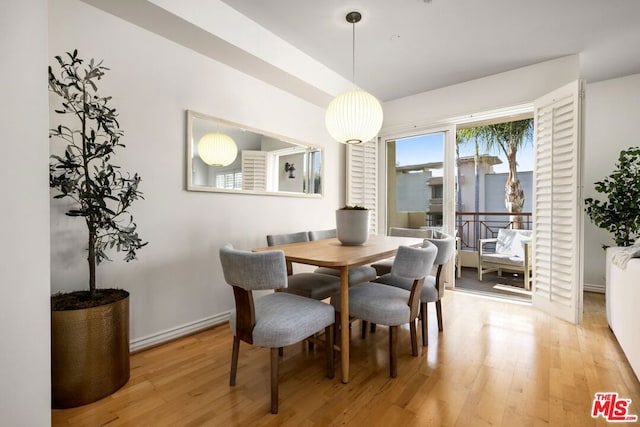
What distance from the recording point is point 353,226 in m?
2.26

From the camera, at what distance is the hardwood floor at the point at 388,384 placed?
57.1 inches

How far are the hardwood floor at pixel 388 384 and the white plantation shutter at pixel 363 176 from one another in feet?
6.74

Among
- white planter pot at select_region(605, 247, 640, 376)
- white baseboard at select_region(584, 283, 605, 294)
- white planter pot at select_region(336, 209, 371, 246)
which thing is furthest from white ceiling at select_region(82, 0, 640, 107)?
white baseboard at select_region(584, 283, 605, 294)

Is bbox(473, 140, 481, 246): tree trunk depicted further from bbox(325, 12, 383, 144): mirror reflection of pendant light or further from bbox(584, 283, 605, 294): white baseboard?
bbox(325, 12, 383, 144): mirror reflection of pendant light

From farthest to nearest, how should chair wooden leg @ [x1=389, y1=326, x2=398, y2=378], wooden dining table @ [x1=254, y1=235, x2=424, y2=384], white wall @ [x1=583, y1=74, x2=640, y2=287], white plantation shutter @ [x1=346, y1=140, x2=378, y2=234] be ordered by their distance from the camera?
1. white plantation shutter @ [x1=346, y1=140, x2=378, y2=234]
2. white wall @ [x1=583, y1=74, x2=640, y2=287]
3. chair wooden leg @ [x1=389, y1=326, x2=398, y2=378]
4. wooden dining table @ [x1=254, y1=235, x2=424, y2=384]

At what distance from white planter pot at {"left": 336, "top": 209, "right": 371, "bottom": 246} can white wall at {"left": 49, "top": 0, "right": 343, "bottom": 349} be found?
1.07m

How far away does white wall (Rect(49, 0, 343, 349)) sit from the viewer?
1884 millimetres

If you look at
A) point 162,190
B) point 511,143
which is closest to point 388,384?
point 162,190

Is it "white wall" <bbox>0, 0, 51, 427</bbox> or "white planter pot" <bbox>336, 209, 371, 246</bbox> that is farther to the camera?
"white planter pot" <bbox>336, 209, 371, 246</bbox>

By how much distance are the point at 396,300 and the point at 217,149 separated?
75.8 inches

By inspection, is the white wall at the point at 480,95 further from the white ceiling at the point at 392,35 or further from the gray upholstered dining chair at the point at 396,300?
the gray upholstered dining chair at the point at 396,300

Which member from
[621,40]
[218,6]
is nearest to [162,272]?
[218,6]

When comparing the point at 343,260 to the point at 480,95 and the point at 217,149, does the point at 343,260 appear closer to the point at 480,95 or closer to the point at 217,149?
the point at 217,149

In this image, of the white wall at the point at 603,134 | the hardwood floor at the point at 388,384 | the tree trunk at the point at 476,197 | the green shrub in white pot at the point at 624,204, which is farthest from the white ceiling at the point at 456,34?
the tree trunk at the point at 476,197
